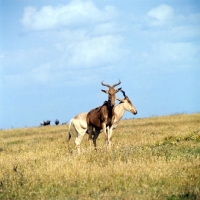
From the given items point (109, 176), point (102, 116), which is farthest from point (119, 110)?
point (109, 176)

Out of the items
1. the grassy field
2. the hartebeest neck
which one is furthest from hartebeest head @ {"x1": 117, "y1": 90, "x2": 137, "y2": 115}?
the grassy field

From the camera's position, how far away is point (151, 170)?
11422 mm

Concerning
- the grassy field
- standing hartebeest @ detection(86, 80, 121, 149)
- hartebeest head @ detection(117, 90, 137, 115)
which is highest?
hartebeest head @ detection(117, 90, 137, 115)

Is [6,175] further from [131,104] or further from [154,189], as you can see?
[131,104]

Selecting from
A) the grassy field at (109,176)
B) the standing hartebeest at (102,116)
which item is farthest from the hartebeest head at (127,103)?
the grassy field at (109,176)

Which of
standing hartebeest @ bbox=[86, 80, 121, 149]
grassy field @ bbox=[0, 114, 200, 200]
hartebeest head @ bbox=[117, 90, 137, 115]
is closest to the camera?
grassy field @ bbox=[0, 114, 200, 200]

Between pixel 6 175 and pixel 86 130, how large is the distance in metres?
7.82

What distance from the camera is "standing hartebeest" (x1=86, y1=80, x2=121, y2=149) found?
19.3 metres

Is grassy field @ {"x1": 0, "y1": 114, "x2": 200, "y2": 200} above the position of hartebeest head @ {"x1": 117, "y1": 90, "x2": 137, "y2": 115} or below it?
below

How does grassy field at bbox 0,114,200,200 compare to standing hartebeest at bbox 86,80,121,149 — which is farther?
standing hartebeest at bbox 86,80,121,149

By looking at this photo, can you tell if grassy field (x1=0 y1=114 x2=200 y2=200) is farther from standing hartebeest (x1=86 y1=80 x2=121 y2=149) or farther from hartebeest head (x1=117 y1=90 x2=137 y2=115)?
hartebeest head (x1=117 y1=90 x2=137 y2=115)

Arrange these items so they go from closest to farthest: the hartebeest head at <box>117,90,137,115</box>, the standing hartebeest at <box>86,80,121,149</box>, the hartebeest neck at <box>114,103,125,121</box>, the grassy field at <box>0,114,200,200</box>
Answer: the grassy field at <box>0,114,200,200</box>, the standing hartebeest at <box>86,80,121,149</box>, the hartebeest neck at <box>114,103,125,121</box>, the hartebeest head at <box>117,90,137,115</box>

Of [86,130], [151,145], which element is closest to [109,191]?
Result: [151,145]

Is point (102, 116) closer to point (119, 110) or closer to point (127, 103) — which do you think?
point (119, 110)
